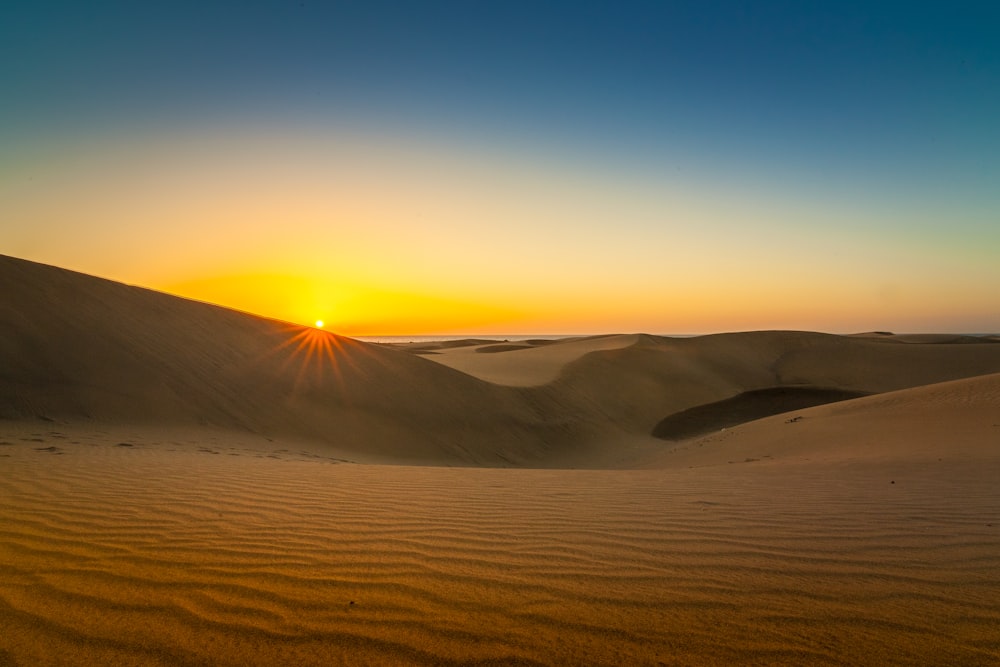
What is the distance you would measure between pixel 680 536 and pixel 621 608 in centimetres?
134

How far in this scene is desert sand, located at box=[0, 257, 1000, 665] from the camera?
2564 mm

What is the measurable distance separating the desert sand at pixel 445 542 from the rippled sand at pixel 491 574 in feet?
0.05

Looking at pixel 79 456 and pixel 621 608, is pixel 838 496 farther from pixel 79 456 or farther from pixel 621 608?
pixel 79 456

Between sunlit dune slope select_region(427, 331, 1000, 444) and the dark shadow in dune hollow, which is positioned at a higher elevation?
sunlit dune slope select_region(427, 331, 1000, 444)

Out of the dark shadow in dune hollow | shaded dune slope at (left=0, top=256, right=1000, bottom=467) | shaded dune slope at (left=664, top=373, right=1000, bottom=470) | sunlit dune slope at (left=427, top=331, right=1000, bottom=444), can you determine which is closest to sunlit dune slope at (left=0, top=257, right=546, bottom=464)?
shaded dune slope at (left=0, top=256, right=1000, bottom=467)

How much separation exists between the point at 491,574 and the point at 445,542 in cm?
69

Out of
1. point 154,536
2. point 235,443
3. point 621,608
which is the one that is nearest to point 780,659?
point 621,608

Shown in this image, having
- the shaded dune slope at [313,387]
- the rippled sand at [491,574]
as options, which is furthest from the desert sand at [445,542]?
the shaded dune slope at [313,387]

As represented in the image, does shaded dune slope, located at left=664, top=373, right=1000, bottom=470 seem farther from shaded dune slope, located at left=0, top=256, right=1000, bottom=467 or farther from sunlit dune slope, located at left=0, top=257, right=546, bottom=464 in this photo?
sunlit dune slope, located at left=0, top=257, right=546, bottom=464

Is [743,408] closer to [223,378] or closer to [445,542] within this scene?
[223,378]

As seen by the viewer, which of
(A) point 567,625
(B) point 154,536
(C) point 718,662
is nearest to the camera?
(C) point 718,662

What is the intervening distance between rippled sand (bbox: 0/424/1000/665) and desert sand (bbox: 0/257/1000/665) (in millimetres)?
17

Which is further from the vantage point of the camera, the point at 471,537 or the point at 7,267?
the point at 7,267

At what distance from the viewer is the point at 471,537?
4.00 m
